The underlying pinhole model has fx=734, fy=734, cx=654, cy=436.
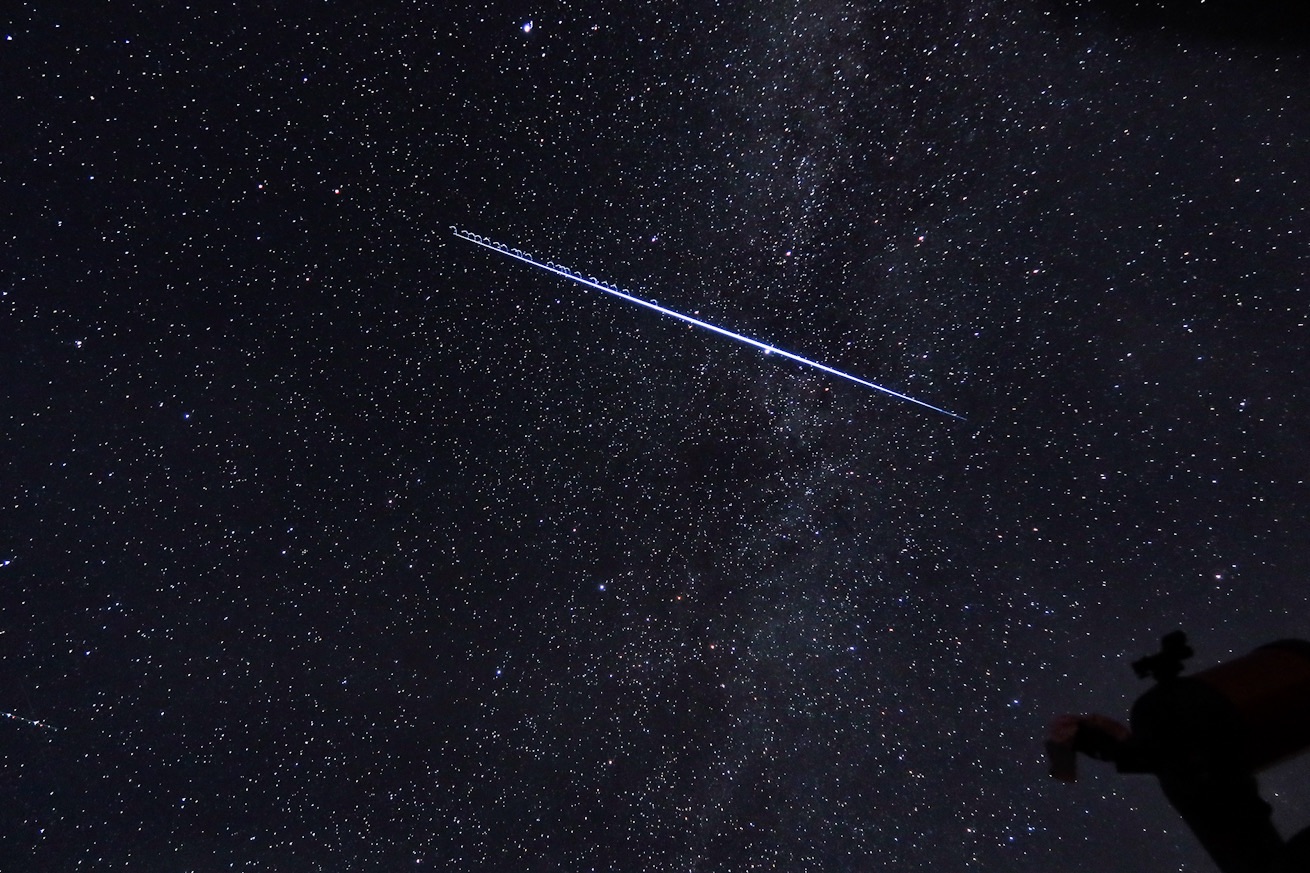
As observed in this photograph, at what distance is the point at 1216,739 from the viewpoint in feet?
3.54

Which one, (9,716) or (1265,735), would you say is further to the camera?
(9,716)

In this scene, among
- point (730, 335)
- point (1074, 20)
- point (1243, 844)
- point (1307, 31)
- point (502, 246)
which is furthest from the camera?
point (730, 335)

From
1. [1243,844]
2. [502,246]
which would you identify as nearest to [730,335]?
[502,246]

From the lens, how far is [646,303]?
352 cm

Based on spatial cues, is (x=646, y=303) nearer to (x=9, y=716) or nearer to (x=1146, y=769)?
(x=1146, y=769)

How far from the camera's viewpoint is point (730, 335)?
11.9ft

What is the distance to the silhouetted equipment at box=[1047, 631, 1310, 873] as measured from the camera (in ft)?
3.49

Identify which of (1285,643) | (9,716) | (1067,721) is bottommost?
(9,716)

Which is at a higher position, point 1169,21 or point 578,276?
point 1169,21

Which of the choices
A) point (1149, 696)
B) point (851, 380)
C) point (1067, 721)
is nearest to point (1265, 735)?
point (1149, 696)

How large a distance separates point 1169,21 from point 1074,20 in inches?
14.7

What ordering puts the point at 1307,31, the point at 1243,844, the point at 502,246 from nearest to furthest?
1. the point at 1243,844
2. the point at 1307,31
3. the point at 502,246

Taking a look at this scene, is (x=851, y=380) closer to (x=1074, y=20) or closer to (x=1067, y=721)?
(x=1074, y=20)

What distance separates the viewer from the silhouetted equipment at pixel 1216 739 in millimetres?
1064
